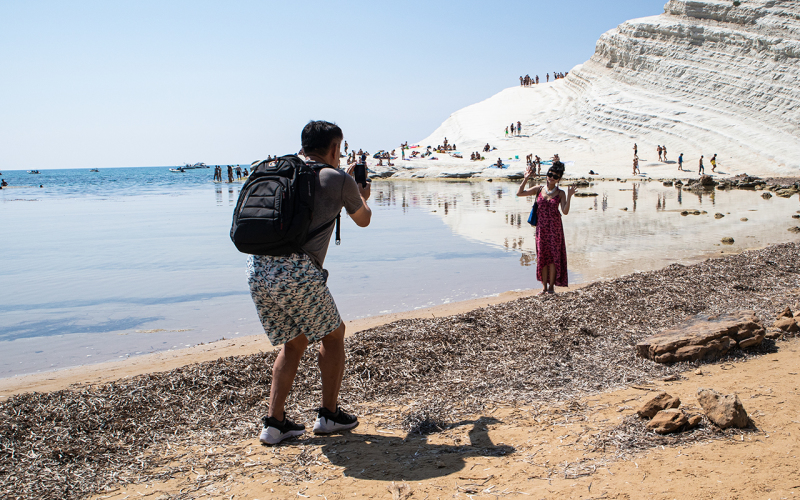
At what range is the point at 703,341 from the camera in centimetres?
461

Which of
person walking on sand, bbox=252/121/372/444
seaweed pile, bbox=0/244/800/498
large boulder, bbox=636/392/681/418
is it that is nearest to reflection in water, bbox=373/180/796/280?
seaweed pile, bbox=0/244/800/498

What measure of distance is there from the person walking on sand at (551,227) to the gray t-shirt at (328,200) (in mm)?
4229

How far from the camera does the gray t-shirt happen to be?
10.6ft

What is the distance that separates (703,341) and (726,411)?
1601 millimetres

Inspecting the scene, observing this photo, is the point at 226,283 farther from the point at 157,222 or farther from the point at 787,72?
the point at 787,72

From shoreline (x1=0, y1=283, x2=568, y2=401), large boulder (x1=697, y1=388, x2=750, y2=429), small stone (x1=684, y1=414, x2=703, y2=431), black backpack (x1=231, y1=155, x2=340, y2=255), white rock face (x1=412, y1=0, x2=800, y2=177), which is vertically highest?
white rock face (x1=412, y1=0, x2=800, y2=177)

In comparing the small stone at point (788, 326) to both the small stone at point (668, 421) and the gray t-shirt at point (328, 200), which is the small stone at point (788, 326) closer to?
the small stone at point (668, 421)

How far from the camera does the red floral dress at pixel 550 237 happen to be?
24.0 feet

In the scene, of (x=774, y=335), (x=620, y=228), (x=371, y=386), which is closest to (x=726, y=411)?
(x=774, y=335)

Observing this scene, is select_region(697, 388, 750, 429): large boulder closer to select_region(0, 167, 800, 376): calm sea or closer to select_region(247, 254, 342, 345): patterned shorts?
select_region(247, 254, 342, 345): patterned shorts

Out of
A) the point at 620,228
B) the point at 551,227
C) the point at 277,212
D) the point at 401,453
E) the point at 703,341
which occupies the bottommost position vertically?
the point at 401,453

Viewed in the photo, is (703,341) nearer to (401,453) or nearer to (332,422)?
(401,453)

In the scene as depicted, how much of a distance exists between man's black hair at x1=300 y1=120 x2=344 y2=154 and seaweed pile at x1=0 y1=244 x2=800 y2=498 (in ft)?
6.02

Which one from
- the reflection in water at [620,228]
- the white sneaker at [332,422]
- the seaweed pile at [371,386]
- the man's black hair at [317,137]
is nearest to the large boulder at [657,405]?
the seaweed pile at [371,386]
